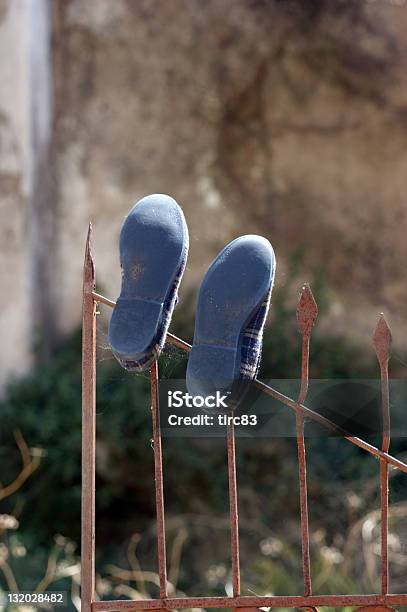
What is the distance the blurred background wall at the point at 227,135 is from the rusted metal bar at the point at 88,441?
2863 mm

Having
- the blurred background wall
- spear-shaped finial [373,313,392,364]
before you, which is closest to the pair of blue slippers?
spear-shaped finial [373,313,392,364]

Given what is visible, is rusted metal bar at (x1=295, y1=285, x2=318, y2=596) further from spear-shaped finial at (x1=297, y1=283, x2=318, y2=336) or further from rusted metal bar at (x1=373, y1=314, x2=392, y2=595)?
rusted metal bar at (x1=373, y1=314, x2=392, y2=595)

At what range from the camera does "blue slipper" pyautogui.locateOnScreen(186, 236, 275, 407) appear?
160cm

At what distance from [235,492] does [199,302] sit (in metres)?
0.39

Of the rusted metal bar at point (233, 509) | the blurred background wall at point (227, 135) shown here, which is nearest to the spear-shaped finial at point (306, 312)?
the rusted metal bar at point (233, 509)

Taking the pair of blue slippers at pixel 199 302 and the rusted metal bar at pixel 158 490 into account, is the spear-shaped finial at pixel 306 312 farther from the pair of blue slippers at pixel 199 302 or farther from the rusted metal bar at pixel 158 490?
the rusted metal bar at pixel 158 490

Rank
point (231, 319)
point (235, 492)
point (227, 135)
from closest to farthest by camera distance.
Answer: point (231, 319), point (235, 492), point (227, 135)

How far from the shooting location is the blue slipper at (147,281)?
5.27 feet

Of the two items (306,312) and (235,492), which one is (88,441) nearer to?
(235,492)

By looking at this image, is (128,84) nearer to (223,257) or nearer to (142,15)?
(142,15)

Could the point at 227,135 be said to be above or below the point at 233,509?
above

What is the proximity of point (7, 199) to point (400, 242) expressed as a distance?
2.21 metres

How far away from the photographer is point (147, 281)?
1.64 metres

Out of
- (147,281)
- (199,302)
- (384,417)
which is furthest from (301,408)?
(147,281)
